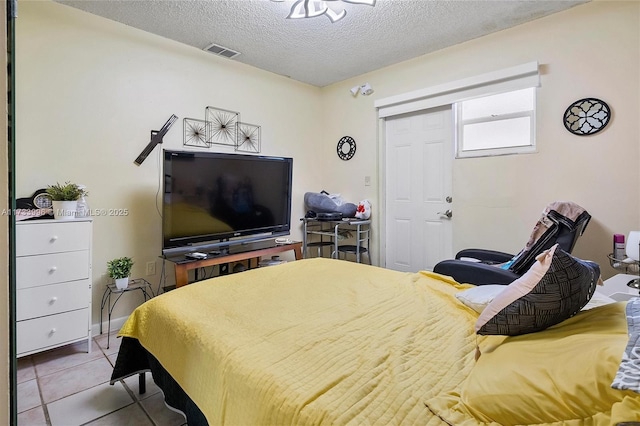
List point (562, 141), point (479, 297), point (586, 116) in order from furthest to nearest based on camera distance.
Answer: point (562, 141) < point (586, 116) < point (479, 297)

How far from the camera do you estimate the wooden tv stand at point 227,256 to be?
258 centimetres

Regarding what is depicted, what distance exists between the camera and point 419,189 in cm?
359

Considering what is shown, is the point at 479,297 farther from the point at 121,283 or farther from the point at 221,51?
the point at 221,51

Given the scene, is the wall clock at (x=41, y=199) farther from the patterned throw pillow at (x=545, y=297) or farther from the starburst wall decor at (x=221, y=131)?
the patterned throw pillow at (x=545, y=297)

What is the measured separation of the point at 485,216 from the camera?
302 cm

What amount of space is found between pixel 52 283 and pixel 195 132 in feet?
5.69

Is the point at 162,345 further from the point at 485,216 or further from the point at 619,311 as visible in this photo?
the point at 485,216

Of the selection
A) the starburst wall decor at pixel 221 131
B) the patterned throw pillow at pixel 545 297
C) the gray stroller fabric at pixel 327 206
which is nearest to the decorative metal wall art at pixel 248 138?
the starburst wall decor at pixel 221 131

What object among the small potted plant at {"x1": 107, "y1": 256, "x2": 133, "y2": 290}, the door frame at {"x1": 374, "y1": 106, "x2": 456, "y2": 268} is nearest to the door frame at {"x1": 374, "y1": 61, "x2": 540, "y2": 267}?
the door frame at {"x1": 374, "y1": 106, "x2": 456, "y2": 268}

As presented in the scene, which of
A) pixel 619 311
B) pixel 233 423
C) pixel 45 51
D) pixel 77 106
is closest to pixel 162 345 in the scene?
pixel 233 423

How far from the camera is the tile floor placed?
1609 millimetres

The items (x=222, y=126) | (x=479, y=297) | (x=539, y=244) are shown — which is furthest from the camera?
(x=222, y=126)

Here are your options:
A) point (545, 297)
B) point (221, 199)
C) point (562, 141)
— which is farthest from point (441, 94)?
point (545, 297)

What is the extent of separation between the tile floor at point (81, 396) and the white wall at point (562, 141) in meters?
2.81
